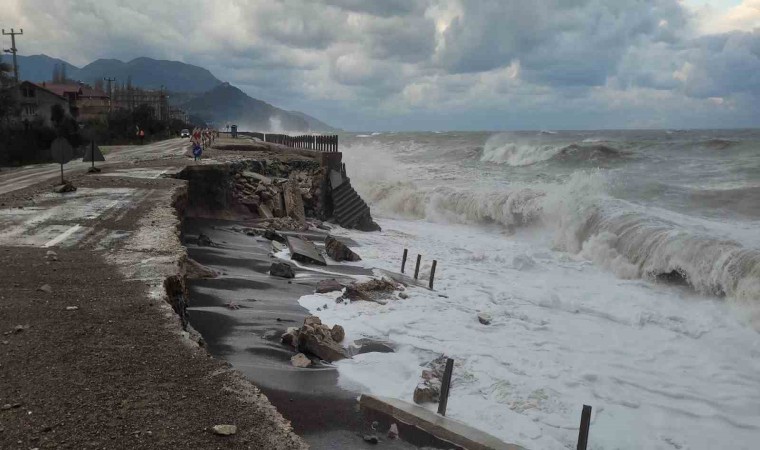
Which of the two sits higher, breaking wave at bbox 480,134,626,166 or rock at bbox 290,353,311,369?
breaking wave at bbox 480,134,626,166

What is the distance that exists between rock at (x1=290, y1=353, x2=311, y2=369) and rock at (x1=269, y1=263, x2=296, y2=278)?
4.50 metres

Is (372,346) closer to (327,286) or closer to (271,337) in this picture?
(271,337)

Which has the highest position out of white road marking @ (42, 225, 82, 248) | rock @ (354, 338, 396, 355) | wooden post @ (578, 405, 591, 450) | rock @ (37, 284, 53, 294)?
white road marking @ (42, 225, 82, 248)

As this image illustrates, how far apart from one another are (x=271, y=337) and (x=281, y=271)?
12.3 feet

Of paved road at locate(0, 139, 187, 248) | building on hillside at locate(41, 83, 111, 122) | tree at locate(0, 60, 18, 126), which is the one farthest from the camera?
building on hillside at locate(41, 83, 111, 122)

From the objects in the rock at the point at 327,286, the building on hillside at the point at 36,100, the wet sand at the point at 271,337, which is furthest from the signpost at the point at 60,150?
the building on hillside at the point at 36,100

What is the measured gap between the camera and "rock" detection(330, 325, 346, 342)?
7945 millimetres

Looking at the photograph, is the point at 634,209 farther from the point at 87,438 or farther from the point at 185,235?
the point at 87,438

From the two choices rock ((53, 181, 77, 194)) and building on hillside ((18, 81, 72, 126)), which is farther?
building on hillside ((18, 81, 72, 126))

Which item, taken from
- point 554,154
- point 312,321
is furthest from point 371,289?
point 554,154

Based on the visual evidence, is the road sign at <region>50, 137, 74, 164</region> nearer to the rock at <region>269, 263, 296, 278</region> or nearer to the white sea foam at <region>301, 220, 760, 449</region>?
the rock at <region>269, 263, 296, 278</region>

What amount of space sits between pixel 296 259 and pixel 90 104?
240 feet

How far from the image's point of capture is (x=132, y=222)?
384 inches

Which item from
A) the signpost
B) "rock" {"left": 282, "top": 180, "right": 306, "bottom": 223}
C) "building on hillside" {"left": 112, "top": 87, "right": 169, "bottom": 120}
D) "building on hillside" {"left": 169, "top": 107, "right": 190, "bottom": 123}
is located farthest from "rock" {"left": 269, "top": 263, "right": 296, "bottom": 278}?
"building on hillside" {"left": 169, "top": 107, "right": 190, "bottom": 123}
